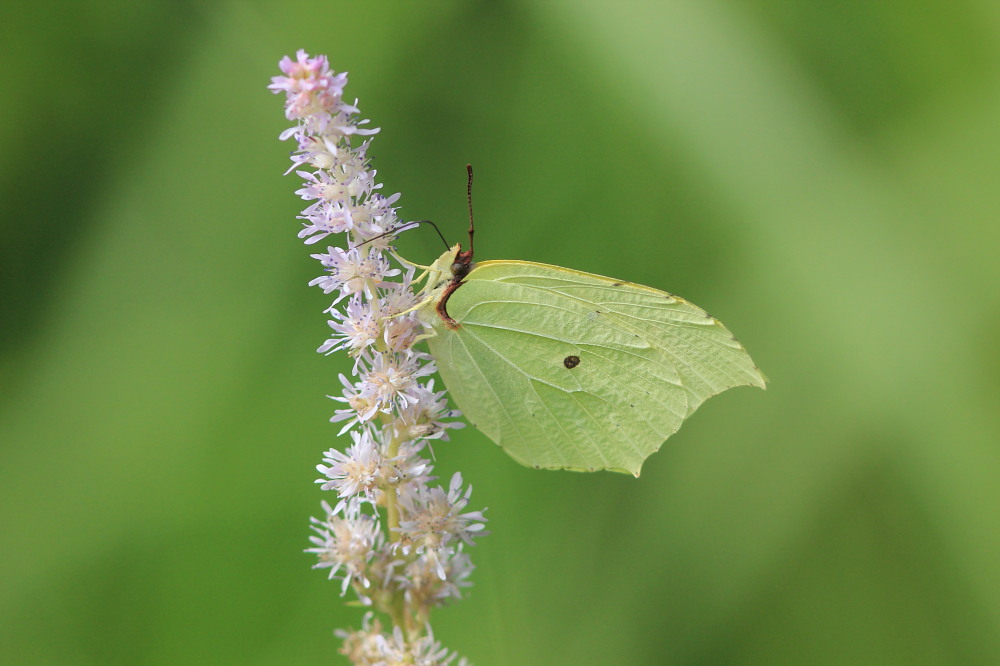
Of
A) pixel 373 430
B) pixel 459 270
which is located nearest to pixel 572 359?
pixel 459 270

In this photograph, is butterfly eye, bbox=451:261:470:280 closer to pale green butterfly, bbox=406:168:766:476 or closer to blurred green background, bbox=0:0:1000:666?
pale green butterfly, bbox=406:168:766:476

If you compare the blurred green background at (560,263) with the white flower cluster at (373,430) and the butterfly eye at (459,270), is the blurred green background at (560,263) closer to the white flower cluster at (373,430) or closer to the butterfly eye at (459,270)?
the butterfly eye at (459,270)

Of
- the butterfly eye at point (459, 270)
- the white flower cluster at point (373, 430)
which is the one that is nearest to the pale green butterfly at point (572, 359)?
the butterfly eye at point (459, 270)

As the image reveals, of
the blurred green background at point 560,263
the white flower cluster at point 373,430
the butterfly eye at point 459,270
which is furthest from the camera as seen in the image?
the blurred green background at point 560,263

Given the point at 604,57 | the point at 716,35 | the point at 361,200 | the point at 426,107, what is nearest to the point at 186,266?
the point at 426,107

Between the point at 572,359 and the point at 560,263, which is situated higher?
the point at 560,263

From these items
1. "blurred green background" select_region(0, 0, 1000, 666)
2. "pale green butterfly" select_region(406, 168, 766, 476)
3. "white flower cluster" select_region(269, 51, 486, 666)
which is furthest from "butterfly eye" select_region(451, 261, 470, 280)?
"blurred green background" select_region(0, 0, 1000, 666)

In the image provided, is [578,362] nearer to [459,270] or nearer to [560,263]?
[459,270]
